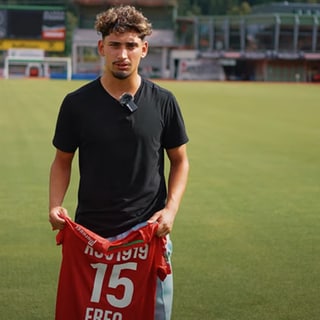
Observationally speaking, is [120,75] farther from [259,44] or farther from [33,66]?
[259,44]

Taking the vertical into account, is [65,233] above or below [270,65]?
above

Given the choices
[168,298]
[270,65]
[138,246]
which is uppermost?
[138,246]

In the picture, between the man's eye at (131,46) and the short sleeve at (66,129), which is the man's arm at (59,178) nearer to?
the short sleeve at (66,129)

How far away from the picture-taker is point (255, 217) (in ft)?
30.9

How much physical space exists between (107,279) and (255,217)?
556 cm

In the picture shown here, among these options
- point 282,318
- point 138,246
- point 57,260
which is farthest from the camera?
point 57,260

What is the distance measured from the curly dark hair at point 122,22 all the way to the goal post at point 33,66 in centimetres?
7023

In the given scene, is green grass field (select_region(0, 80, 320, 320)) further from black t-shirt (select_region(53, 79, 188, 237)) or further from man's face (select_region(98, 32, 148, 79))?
man's face (select_region(98, 32, 148, 79))

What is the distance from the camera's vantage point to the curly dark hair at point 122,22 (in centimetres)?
400

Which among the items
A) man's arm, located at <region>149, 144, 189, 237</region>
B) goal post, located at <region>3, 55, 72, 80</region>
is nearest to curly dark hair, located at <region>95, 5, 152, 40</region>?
man's arm, located at <region>149, 144, 189, 237</region>

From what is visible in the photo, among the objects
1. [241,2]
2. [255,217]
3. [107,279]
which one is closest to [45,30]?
[241,2]

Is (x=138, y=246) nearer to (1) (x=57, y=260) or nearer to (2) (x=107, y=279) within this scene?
(2) (x=107, y=279)

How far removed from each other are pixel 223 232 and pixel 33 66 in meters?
75.0

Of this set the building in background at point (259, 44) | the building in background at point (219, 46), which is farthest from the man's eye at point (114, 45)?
the building in background at point (259, 44)
